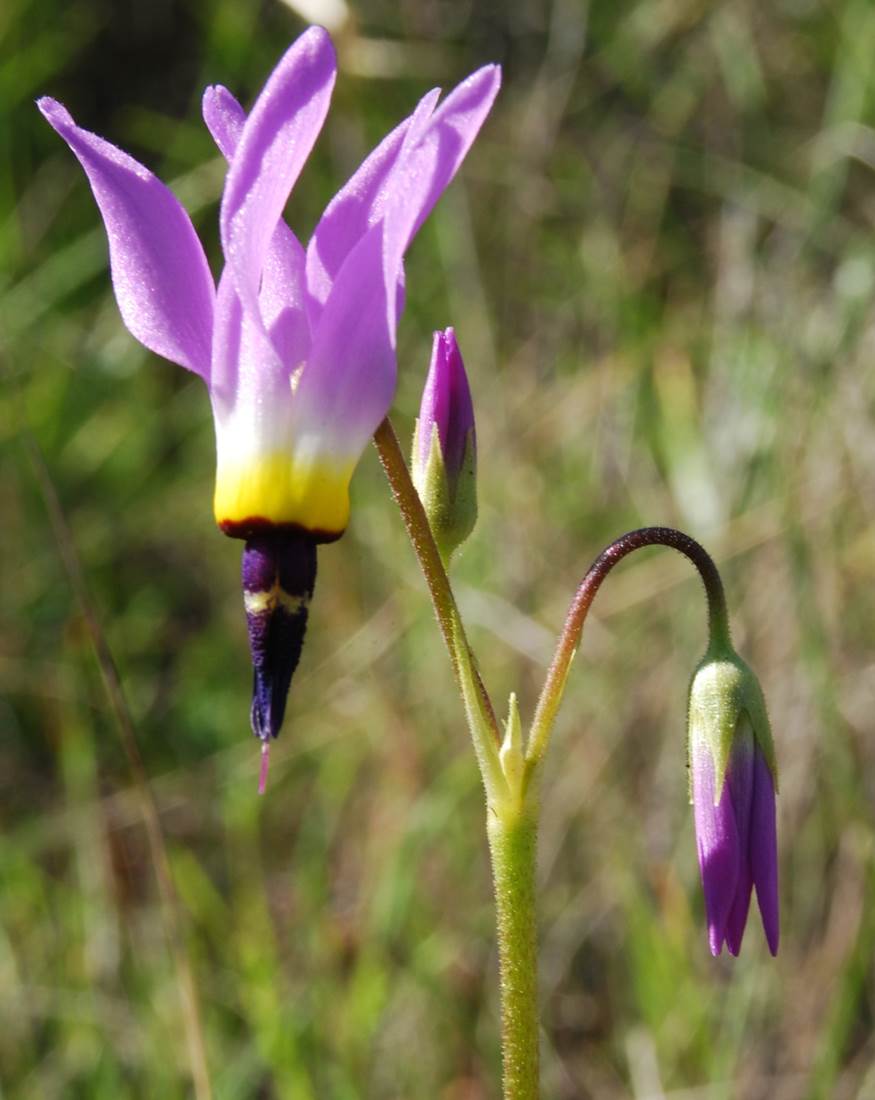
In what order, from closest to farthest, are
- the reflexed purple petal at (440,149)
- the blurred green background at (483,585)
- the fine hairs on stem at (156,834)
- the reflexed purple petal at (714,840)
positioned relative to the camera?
the reflexed purple petal at (440,149), the reflexed purple petal at (714,840), the fine hairs on stem at (156,834), the blurred green background at (483,585)

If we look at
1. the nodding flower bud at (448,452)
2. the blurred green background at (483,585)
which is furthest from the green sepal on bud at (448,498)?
the blurred green background at (483,585)

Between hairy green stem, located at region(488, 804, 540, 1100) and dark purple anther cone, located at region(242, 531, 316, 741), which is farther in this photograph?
hairy green stem, located at region(488, 804, 540, 1100)

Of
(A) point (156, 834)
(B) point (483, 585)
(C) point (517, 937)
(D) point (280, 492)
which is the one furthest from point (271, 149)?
(B) point (483, 585)

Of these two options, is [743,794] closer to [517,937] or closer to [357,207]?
[517,937]

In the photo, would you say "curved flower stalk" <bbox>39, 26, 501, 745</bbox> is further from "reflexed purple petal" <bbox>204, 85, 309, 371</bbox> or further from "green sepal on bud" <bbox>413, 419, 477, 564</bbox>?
"green sepal on bud" <bbox>413, 419, 477, 564</bbox>

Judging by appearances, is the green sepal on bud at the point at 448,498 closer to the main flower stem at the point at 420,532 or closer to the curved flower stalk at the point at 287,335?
the main flower stem at the point at 420,532

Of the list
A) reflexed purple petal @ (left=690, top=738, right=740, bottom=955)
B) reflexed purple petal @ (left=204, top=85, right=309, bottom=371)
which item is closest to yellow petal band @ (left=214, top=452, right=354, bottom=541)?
reflexed purple petal @ (left=204, top=85, right=309, bottom=371)
